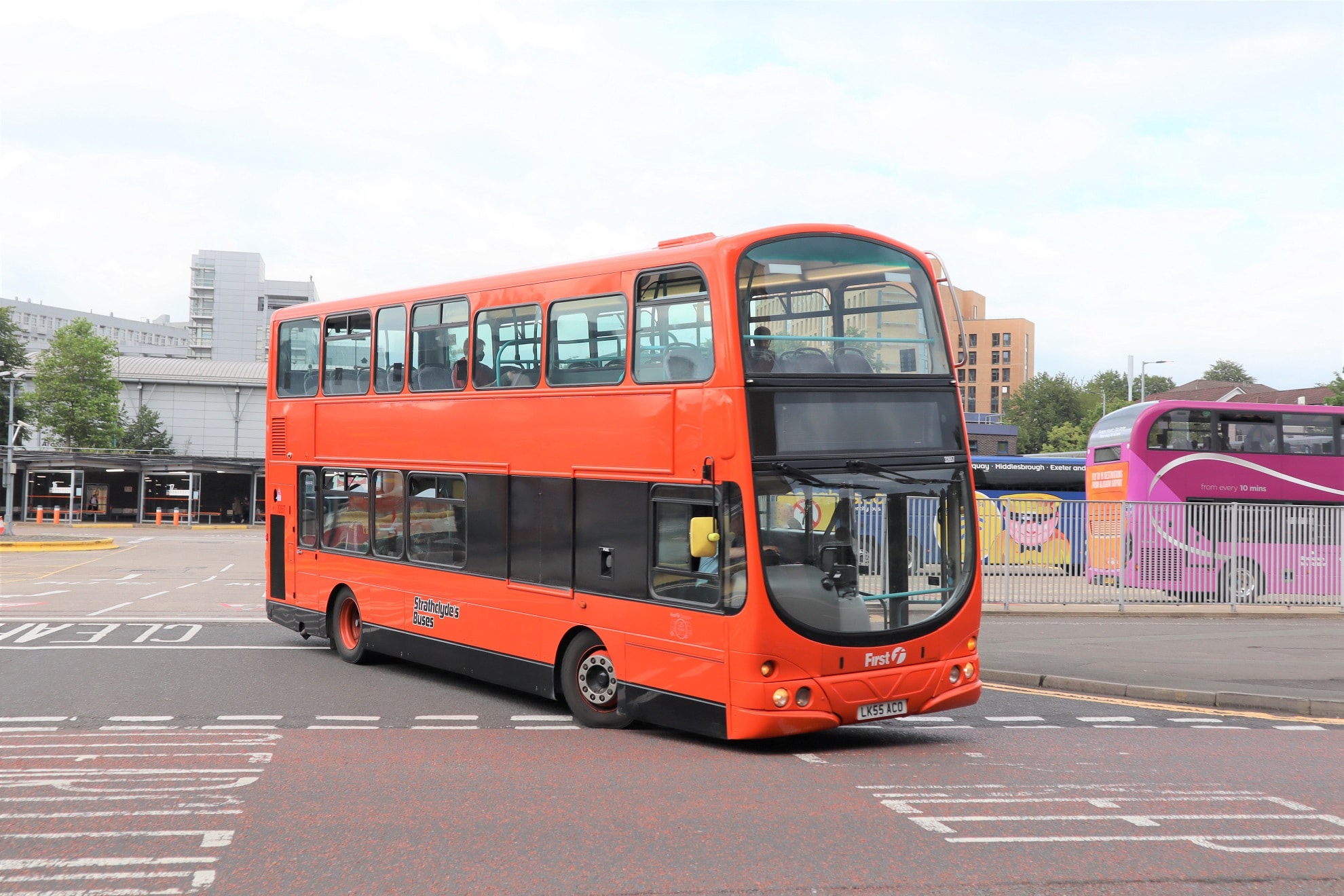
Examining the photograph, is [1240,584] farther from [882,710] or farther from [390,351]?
[390,351]

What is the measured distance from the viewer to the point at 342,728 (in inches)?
383

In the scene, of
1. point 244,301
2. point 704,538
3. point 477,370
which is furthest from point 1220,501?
point 244,301

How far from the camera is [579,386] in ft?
33.0

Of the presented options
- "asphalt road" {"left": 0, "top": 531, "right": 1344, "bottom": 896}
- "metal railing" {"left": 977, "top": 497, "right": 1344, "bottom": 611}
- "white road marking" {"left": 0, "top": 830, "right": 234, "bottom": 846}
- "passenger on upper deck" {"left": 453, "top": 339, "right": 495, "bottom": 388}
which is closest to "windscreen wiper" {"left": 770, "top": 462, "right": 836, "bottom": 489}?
"asphalt road" {"left": 0, "top": 531, "right": 1344, "bottom": 896}

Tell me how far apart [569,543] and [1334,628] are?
15.4m

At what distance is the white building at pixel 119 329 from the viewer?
405 ft

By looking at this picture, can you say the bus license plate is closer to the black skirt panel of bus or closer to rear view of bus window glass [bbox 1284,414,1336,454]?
the black skirt panel of bus

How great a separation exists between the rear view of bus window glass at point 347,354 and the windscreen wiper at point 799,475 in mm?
6214

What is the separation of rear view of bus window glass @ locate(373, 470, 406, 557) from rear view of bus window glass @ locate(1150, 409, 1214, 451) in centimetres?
1830

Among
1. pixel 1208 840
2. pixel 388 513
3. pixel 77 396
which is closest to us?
pixel 1208 840

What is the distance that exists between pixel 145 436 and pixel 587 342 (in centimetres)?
6698

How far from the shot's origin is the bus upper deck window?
11.6 m

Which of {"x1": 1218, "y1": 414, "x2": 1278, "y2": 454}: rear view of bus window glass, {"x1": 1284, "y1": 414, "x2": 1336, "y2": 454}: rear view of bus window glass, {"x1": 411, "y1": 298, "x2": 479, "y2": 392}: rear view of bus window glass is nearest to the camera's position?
{"x1": 411, "y1": 298, "x2": 479, "y2": 392}: rear view of bus window glass

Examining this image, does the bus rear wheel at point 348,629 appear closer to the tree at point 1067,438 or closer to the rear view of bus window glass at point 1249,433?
the rear view of bus window glass at point 1249,433
